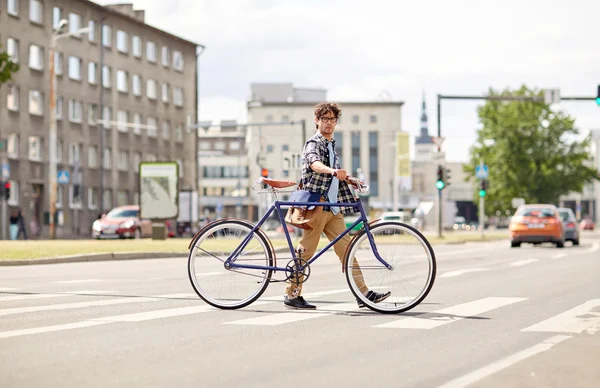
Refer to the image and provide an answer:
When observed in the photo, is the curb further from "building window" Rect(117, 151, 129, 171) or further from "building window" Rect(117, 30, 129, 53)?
"building window" Rect(117, 30, 129, 53)

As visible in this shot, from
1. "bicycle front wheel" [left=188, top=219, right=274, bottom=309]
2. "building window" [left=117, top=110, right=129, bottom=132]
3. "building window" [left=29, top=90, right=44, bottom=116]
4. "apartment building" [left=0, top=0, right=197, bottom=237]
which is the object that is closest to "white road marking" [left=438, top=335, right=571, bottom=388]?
"bicycle front wheel" [left=188, top=219, right=274, bottom=309]

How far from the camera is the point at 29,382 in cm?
632

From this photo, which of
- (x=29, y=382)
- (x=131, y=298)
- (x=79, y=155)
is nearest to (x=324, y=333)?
(x=29, y=382)

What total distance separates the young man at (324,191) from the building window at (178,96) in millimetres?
71869

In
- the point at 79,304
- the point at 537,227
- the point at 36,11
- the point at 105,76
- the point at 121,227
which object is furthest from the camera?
the point at 105,76

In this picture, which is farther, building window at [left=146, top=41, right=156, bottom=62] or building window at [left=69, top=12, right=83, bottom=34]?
building window at [left=146, top=41, right=156, bottom=62]

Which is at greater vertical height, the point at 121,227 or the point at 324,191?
the point at 324,191

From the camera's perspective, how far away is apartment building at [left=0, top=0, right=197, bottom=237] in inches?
2416

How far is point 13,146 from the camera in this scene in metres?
60.8

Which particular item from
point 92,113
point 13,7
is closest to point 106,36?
point 92,113

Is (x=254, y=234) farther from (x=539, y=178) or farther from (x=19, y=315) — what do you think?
(x=539, y=178)

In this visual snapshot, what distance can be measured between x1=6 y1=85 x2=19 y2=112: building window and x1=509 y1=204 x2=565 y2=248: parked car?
32129 mm

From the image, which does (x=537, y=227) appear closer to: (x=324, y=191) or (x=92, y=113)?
(x=324, y=191)

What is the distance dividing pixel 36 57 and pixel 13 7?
133 inches
